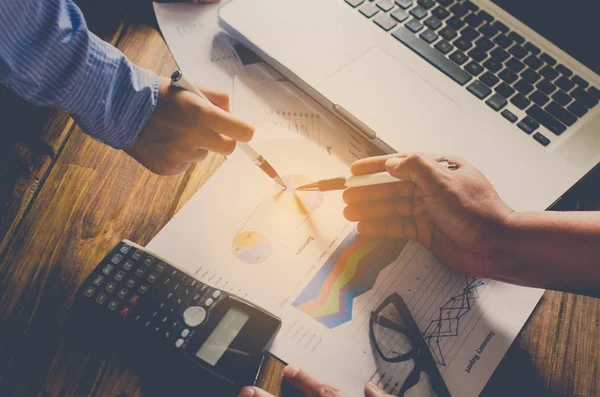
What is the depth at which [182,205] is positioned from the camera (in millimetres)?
576

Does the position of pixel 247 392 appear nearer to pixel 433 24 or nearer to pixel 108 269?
pixel 108 269

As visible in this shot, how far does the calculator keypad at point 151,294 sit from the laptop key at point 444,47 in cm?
46

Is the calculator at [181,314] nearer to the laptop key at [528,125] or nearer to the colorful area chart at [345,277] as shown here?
the colorful area chart at [345,277]

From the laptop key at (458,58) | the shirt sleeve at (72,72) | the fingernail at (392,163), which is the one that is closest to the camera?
the shirt sleeve at (72,72)

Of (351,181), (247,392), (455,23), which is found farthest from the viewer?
(455,23)

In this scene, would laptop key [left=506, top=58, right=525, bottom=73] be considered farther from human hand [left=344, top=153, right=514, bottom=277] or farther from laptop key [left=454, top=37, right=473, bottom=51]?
human hand [left=344, top=153, right=514, bottom=277]

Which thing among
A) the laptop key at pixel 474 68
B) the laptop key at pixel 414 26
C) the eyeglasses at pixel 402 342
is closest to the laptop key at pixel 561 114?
the laptop key at pixel 474 68

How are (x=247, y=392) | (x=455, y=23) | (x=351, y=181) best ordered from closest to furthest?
(x=247, y=392) < (x=351, y=181) < (x=455, y=23)

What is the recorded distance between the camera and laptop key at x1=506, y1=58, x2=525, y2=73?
638mm

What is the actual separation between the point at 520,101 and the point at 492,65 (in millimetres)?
66

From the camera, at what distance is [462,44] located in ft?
2.14

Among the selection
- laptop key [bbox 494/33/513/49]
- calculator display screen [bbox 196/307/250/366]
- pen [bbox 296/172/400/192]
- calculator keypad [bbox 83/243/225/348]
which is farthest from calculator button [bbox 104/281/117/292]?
laptop key [bbox 494/33/513/49]

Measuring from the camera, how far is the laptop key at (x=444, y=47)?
0.65m

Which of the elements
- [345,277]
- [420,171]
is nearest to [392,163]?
[420,171]
